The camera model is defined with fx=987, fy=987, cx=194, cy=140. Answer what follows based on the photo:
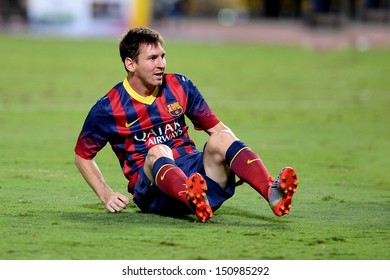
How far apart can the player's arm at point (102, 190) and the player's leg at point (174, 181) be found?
30cm

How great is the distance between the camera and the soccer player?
6488mm

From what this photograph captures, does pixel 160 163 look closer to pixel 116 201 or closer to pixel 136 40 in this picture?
pixel 116 201

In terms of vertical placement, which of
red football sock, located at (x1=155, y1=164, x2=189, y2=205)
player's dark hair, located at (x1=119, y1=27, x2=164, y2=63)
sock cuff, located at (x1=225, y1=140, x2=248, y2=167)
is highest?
player's dark hair, located at (x1=119, y1=27, x2=164, y2=63)

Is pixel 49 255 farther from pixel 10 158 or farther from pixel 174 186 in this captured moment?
pixel 10 158

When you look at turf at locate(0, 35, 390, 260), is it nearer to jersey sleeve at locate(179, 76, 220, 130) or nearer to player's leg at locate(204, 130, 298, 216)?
player's leg at locate(204, 130, 298, 216)

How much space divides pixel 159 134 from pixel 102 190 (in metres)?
0.55

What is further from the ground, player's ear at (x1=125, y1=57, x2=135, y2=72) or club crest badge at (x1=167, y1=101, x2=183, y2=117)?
player's ear at (x1=125, y1=57, x2=135, y2=72)

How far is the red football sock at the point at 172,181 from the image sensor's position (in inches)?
245

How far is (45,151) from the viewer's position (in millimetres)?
10492

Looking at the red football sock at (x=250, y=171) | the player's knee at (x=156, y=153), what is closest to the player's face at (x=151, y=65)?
the player's knee at (x=156, y=153)

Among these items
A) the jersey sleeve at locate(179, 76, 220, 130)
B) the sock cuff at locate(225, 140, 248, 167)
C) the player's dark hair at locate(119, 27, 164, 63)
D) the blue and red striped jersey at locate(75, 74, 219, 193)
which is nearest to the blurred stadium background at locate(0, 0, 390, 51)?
the jersey sleeve at locate(179, 76, 220, 130)

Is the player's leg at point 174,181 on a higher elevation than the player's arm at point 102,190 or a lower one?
higher

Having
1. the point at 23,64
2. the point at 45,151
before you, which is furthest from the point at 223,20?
the point at 45,151

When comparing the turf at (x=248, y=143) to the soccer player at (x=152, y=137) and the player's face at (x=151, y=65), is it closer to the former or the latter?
the soccer player at (x=152, y=137)
